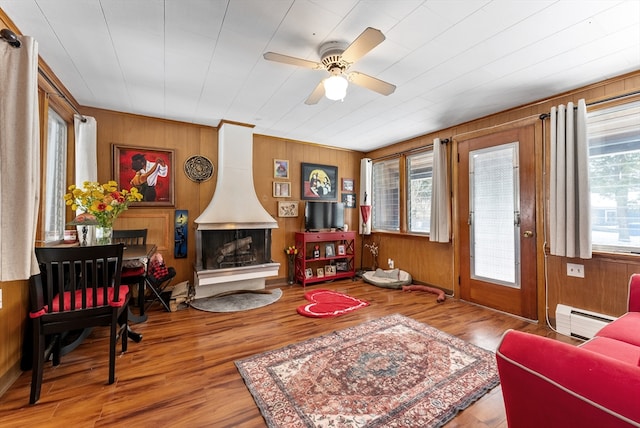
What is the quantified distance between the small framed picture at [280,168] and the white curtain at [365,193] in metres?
1.56

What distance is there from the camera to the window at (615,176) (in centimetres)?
243

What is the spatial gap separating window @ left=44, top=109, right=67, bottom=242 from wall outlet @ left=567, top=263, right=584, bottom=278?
5.26 m

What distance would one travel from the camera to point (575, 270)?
107 inches

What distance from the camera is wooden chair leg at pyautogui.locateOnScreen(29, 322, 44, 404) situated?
167cm

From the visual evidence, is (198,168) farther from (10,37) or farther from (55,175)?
(10,37)

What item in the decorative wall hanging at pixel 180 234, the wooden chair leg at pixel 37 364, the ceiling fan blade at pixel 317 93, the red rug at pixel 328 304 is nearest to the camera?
the wooden chair leg at pixel 37 364

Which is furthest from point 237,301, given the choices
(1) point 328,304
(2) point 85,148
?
(2) point 85,148

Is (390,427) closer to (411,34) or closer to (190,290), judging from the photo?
(411,34)

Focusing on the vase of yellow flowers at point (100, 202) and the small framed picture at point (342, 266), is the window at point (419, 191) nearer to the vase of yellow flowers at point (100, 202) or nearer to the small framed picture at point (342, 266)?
the small framed picture at point (342, 266)

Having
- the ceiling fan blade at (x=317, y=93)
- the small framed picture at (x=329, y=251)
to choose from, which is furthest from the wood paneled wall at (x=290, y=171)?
the ceiling fan blade at (x=317, y=93)

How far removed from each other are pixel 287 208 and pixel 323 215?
651mm

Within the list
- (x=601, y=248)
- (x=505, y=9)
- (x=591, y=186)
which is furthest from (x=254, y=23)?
(x=601, y=248)

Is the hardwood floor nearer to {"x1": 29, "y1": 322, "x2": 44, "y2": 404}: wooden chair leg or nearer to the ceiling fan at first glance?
{"x1": 29, "y1": 322, "x2": 44, "y2": 404}: wooden chair leg

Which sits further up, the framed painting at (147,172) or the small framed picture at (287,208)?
the framed painting at (147,172)
